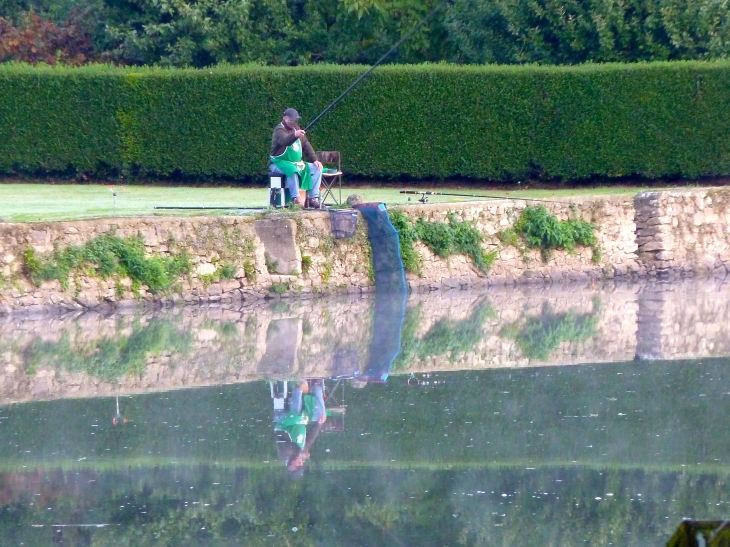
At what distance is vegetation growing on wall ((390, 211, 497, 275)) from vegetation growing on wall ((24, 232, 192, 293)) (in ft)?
10.4

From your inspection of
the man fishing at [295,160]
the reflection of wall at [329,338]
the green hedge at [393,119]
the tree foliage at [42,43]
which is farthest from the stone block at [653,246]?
the tree foliage at [42,43]

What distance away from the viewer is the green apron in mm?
16750

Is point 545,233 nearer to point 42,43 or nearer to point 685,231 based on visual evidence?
point 685,231

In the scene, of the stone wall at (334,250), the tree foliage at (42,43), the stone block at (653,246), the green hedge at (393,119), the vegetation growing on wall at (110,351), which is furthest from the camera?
the tree foliage at (42,43)

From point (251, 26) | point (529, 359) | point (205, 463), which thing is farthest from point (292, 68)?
point (205, 463)

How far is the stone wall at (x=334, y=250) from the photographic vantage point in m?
16.0

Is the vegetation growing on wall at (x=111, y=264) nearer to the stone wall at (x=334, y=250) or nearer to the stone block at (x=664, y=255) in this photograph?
the stone wall at (x=334, y=250)

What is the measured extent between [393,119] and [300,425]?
1360 centimetres

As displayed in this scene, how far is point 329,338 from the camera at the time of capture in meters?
13.8

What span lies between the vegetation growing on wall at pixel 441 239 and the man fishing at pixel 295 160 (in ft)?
4.18

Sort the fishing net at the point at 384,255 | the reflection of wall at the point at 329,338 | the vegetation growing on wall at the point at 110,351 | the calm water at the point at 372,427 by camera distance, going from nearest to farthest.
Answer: the calm water at the point at 372,427 < the reflection of wall at the point at 329,338 < the vegetation growing on wall at the point at 110,351 < the fishing net at the point at 384,255

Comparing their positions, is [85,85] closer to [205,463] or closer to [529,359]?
[529,359]

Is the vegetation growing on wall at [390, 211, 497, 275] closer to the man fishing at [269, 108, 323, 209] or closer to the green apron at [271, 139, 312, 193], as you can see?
the man fishing at [269, 108, 323, 209]

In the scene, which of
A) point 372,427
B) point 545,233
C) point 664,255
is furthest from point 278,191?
point 372,427
